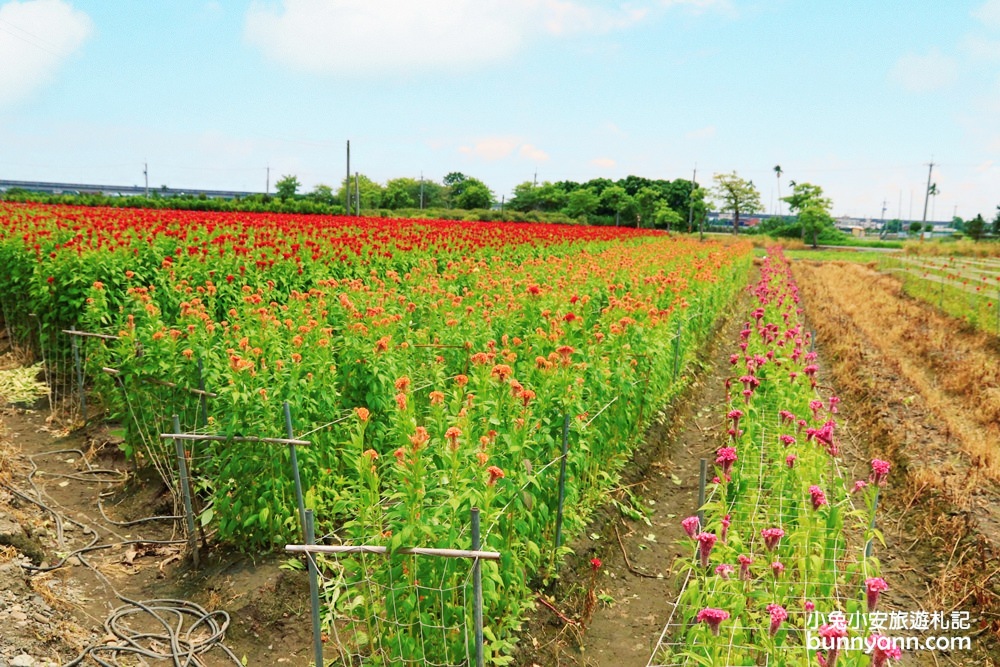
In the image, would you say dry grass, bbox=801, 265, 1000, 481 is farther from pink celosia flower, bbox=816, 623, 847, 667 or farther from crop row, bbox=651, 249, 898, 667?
pink celosia flower, bbox=816, 623, 847, 667

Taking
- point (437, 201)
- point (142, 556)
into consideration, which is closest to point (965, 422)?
point (142, 556)

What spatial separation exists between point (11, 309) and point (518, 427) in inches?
351

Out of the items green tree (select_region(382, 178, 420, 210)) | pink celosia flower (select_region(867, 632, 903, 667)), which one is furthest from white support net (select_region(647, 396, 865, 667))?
green tree (select_region(382, 178, 420, 210))

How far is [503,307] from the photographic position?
21.8 feet

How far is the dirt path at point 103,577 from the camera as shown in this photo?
3.60 m

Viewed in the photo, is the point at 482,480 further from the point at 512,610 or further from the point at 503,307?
the point at 503,307

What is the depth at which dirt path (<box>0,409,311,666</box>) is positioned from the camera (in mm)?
3596

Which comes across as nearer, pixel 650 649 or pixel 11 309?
pixel 650 649

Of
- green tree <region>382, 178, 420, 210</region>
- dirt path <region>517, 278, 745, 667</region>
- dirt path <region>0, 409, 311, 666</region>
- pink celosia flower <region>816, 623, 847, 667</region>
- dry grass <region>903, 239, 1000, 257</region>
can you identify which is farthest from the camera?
green tree <region>382, 178, 420, 210</region>

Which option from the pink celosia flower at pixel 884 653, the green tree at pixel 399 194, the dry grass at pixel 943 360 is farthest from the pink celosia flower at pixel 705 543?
the green tree at pixel 399 194

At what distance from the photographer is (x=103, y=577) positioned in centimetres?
448

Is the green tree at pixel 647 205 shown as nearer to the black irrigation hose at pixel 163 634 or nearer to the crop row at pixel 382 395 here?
the crop row at pixel 382 395

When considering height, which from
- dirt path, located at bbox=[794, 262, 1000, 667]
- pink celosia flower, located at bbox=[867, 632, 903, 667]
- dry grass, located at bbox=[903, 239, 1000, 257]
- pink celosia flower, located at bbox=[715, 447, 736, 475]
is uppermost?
dry grass, located at bbox=[903, 239, 1000, 257]

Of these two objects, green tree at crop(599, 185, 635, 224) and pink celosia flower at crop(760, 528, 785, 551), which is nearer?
pink celosia flower at crop(760, 528, 785, 551)
